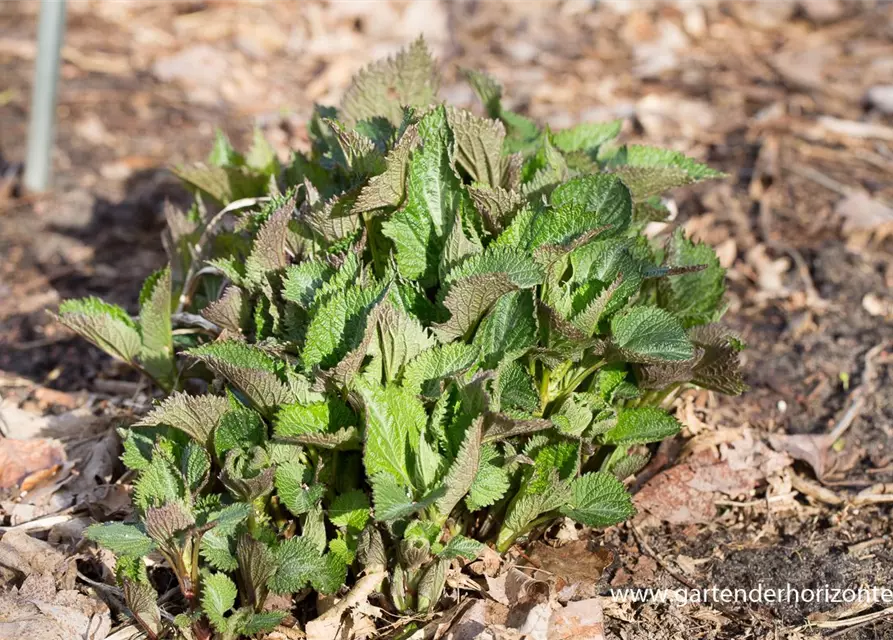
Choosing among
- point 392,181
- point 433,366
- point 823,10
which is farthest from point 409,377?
point 823,10

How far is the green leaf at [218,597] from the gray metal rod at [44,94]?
8.31 feet

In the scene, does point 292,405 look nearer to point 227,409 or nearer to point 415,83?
point 227,409

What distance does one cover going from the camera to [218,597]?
1863 millimetres

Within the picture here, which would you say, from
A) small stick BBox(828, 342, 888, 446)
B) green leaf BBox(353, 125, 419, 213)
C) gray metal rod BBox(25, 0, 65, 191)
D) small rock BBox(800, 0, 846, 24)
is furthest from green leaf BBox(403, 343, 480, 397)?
small rock BBox(800, 0, 846, 24)

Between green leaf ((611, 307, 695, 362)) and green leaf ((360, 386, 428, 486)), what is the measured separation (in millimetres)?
464

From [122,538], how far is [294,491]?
354 mm

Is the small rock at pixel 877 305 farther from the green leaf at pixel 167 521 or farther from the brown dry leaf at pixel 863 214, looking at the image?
the green leaf at pixel 167 521

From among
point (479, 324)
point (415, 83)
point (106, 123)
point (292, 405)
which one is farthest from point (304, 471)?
point (106, 123)

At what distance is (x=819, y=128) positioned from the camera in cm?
437

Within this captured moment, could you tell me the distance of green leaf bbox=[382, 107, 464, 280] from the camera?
2004mm

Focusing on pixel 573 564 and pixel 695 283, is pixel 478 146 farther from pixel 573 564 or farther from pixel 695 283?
pixel 573 564

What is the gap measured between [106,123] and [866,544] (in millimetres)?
3847

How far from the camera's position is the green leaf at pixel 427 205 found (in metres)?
2.00

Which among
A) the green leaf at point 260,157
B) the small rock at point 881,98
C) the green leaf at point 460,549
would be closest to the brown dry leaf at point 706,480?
the green leaf at point 460,549
